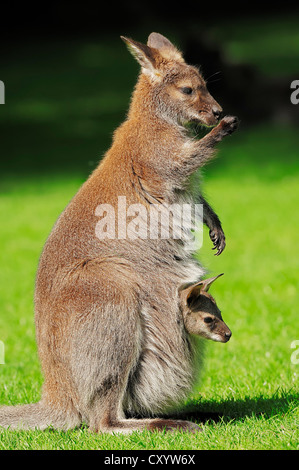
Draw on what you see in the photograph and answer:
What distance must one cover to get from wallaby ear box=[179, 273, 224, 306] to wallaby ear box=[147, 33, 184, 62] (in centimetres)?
162

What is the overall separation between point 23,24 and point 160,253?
2814cm

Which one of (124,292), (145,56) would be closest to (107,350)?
(124,292)

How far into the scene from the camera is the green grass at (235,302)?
487cm

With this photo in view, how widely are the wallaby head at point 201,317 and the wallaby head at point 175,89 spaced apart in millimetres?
1121

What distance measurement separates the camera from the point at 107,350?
481cm

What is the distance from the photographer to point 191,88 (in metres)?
5.42

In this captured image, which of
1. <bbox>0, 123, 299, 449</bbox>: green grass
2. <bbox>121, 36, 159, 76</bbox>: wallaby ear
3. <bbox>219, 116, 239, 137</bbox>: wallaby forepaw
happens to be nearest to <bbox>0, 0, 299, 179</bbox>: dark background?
<bbox>0, 123, 299, 449</bbox>: green grass

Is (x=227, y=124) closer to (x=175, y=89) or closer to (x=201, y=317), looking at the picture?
(x=175, y=89)

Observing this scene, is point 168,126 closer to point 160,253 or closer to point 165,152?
point 165,152

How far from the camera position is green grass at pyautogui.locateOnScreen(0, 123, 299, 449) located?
487 centimetres

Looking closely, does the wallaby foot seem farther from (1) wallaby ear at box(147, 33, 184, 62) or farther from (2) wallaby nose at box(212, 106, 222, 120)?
(1) wallaby ear at box(147, 33, 184, 62)

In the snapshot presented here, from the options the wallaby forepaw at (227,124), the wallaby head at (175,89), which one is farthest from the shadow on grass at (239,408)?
the wallaby head at (175,89)

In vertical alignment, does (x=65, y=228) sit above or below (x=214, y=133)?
below
